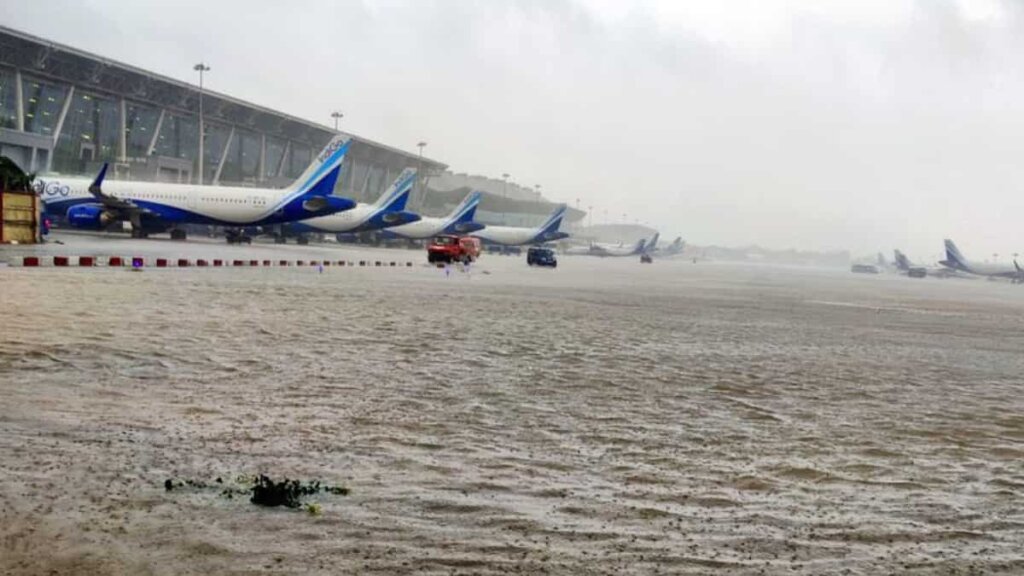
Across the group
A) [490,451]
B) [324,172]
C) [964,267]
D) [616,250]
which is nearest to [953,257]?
[964,267]

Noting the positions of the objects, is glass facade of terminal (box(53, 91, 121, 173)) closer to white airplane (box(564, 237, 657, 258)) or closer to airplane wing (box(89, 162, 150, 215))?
airplane wing (box(89, 162, 150, 215))

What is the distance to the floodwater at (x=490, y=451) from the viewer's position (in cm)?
536

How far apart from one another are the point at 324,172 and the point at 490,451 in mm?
62555

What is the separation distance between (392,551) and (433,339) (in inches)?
458

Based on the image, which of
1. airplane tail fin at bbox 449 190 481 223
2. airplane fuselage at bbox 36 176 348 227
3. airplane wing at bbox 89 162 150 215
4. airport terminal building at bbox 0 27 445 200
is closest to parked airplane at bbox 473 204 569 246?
airplane tail fin at bbox 449 190 481 223

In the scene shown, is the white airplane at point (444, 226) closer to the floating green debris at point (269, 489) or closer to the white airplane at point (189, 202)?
the white airplane at point (189, 202)

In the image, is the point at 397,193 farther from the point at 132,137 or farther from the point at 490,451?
the point at 490,451

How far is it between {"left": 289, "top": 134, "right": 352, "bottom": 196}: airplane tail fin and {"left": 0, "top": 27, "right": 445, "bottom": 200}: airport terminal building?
30217mm

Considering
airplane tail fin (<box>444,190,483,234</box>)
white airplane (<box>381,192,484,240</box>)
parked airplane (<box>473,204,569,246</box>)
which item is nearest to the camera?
white airplane (<box>381,192,484,240</box>)

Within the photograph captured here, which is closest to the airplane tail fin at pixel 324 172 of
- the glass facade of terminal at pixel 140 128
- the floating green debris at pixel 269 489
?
the glass facade of terminal at pixel 140 128

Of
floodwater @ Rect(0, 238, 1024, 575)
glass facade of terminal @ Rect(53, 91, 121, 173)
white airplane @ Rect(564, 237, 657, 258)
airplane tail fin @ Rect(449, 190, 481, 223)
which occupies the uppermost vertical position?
glass facade of terminal @ Rect(53, 91, 121, 173)

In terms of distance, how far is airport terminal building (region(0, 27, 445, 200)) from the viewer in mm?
85625

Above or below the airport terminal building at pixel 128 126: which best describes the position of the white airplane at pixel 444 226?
below

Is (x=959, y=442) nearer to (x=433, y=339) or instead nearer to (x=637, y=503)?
(x=637, y=503)
